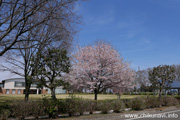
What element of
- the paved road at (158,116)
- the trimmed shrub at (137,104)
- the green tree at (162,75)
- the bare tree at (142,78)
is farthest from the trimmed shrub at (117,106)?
the bare tree at (142,78)

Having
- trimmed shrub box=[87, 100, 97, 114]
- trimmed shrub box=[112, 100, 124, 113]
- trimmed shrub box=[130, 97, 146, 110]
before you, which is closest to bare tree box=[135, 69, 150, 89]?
trimmed shrub box=[130, 97, 146, 110]

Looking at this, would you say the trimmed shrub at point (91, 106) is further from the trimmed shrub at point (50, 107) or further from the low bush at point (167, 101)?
the low bush at point (167, 101)

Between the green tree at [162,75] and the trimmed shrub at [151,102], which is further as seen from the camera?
the green tree at [162,75]

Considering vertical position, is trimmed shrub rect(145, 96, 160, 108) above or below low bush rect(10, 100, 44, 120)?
below

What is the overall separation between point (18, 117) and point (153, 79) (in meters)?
17.9

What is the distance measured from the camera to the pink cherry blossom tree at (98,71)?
49.7 feet

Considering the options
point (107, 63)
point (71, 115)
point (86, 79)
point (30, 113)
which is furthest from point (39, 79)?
point (107, 63)

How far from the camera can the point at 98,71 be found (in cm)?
1551

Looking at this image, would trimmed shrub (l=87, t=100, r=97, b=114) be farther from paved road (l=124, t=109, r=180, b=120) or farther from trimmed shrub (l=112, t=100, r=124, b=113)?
paved road (l=124, t=109, r=180, b=120)

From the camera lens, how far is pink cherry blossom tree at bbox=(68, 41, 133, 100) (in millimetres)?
15148

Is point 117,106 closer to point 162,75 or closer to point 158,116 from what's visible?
point 158,116

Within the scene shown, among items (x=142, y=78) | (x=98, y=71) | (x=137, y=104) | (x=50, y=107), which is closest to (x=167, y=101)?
(x=137, y=104)

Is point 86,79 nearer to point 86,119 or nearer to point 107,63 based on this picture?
point 107,63

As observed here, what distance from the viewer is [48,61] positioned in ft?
28.8
